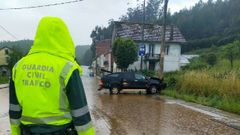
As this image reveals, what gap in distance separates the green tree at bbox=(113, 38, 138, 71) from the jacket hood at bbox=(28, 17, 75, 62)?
4514cm

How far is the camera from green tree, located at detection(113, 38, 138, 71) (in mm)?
48656

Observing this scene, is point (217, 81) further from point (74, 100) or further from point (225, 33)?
point (225, 33)

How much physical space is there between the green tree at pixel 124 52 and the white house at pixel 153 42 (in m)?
5.69

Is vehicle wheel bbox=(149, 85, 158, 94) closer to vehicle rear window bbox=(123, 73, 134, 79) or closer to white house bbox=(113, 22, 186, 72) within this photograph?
vehicle rear window bbox=(123, 73, 134, 79)

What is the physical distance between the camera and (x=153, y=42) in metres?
55.6

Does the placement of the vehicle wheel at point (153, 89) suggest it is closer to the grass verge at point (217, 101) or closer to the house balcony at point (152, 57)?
the grass verge at point (217, 101)

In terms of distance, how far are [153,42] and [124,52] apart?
8.09 meters

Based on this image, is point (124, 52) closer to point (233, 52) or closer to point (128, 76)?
point (233, 52)

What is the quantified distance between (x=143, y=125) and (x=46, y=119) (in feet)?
28.1

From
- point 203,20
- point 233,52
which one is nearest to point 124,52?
point 233,52

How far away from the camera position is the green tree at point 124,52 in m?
48.7

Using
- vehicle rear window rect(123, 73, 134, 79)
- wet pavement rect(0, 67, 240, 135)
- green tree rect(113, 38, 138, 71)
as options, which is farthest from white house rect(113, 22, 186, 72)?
wet pavement rect(0, 67, 240, 135)

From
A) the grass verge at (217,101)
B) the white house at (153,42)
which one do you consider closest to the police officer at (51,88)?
the grass verge at (217,101)

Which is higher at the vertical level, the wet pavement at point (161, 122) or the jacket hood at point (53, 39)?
the jacket hood at point (53, 39)
